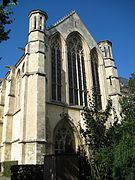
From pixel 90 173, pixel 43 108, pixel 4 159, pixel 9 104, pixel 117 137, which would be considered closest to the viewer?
pixel 90 173

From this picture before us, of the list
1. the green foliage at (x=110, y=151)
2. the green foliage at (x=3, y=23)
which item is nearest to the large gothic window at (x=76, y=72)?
the green foliage at (x=110, y=151)

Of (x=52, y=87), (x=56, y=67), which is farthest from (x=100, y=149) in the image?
(x=56, y=67)

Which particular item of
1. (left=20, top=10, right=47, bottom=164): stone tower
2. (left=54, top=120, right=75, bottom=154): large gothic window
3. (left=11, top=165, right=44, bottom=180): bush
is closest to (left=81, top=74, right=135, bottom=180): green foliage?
(left=11, top=165, right=44, bottom=180): bush

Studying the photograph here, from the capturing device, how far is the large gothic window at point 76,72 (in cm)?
1958

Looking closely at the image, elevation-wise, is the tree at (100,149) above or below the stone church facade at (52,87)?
below

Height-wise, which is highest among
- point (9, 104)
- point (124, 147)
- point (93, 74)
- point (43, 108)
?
point (93, 74)

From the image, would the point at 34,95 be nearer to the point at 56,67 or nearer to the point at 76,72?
the point at 56,67

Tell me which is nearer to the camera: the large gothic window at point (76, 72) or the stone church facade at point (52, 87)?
the stone church facade at point (52, 87)

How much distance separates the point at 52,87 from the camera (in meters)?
18.6

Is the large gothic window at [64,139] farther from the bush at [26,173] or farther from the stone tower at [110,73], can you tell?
the stone tower at [110,73]

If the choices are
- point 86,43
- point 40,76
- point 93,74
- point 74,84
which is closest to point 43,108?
point 40,76

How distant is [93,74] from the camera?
2194cm

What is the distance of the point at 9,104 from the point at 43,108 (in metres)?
6.62

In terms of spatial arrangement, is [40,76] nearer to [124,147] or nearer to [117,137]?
[117,137]
